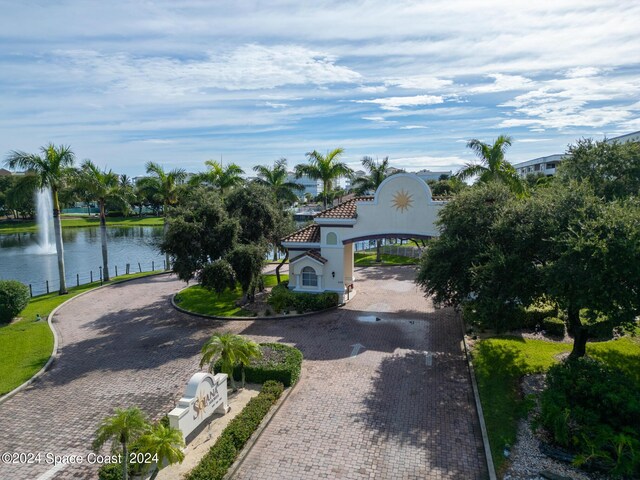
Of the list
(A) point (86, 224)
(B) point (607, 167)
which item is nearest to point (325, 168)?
(B) point (607, 167)

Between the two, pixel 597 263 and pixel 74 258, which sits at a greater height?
pixel 597 263

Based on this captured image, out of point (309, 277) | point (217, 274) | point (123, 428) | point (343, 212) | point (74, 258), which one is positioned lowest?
point (74, 258)

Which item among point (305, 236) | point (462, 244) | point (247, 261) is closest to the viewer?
point (462, 244)

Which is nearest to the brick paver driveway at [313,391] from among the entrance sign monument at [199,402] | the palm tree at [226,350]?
the entrance sign monument at [199,402]

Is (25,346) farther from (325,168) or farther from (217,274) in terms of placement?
(325,168)

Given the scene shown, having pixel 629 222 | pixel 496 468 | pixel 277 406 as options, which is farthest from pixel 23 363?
pixel 629 222

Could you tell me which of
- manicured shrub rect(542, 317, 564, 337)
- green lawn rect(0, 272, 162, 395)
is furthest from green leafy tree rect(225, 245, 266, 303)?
manicured shrub rect(542, 317, 564, 337)

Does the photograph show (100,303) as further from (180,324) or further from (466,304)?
(466,304)
